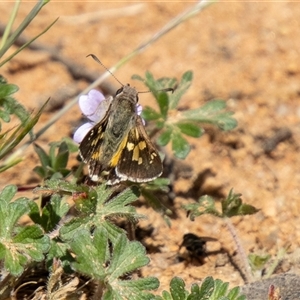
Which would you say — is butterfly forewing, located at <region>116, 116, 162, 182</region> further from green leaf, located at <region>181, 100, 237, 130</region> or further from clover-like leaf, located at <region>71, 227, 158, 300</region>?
green leaf, located at <region>181, 100, 237, 130</region>

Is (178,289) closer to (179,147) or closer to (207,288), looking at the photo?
(207,288)

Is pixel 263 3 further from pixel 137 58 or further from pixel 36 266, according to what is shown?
pixel 36 266

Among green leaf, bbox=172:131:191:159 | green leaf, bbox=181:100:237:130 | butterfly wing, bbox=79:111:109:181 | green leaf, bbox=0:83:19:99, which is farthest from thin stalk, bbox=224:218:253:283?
green leaf, bbox=0:83:19:99

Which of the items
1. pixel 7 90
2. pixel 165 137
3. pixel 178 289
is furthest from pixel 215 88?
pixel 178 289

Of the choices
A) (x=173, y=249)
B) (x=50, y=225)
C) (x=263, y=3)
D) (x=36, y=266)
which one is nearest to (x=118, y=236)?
(x=50, y=225)

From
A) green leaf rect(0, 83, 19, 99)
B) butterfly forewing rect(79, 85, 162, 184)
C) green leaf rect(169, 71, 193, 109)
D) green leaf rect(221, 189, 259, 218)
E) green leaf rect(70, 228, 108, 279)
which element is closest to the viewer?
green leaf rect(70, 228, 108, 279)

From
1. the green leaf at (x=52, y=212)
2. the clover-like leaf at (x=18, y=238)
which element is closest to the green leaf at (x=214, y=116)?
the green leaf at (x=52, y=212)
